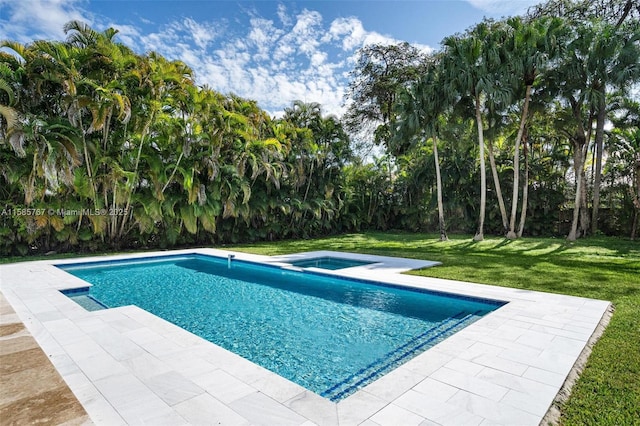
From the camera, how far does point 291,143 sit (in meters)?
16.1

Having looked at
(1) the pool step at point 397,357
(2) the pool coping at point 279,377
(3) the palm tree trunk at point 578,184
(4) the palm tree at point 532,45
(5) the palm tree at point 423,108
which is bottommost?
(1) the pool step at point 397,357

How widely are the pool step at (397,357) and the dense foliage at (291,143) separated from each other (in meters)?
9.04

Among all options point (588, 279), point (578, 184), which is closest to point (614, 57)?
point (578, 184)

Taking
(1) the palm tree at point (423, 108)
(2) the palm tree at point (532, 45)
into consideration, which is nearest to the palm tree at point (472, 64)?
(1) the palm tree at point (423, 108)

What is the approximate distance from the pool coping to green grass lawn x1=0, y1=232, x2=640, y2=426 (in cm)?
21

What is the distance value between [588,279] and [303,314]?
5.85 m

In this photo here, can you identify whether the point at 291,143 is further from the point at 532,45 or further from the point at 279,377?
the point at 279,377

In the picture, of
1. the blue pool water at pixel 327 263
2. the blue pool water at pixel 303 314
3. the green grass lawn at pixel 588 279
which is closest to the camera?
the green grass lawn at pixel 588 279

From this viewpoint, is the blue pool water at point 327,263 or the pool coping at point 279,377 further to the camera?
the blue pool water at point 327,263

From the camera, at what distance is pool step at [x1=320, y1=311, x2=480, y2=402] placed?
324 centimetres

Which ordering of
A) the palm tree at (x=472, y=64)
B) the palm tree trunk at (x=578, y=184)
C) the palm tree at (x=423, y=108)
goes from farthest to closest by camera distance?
1. the palm tree trunk at (x=578, y=184)
2. the palm tree at (x=423, y=108)
3. the palm tree at (x=472, y=64)

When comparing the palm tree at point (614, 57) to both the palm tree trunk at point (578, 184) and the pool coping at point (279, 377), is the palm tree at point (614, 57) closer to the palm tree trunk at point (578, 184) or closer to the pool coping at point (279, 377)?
the palm tree trunk at point (578, 184)

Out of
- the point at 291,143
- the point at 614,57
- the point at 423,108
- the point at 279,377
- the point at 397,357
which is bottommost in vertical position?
the point at 397,357

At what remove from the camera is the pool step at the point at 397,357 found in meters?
3.24
